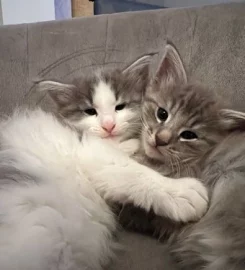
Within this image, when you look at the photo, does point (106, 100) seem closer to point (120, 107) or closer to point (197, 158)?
point (120, 107)

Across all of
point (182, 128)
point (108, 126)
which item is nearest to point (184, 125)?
point (182, 128)

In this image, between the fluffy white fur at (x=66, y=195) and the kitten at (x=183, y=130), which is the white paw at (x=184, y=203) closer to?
the fluffy white fur at (x=66, y=195)

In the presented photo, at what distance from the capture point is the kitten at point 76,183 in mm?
889

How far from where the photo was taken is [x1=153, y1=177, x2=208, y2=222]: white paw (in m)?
0.99

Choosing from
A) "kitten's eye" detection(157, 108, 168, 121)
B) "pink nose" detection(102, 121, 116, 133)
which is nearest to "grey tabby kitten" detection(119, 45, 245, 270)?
"kitten's eye" detection(157, 108, 168, 121)

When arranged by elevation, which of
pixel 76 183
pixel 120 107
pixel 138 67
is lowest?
pixel 76 183

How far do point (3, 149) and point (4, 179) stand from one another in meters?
0.16

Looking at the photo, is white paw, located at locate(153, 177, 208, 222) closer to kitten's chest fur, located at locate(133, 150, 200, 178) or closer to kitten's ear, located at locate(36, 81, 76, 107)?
kitten's chest fur, located at locate(133, 150, 200, 178)

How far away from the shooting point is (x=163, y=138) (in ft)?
3.83

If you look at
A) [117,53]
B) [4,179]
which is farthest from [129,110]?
[4,179]

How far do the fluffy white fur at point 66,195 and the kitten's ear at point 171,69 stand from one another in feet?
1.11

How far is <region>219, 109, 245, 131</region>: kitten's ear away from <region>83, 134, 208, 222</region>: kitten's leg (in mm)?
237

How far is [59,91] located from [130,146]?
341 mm

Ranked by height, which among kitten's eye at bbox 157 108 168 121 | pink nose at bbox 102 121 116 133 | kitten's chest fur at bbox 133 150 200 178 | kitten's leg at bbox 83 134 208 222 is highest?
kitten's eye at bbox 157 108 168 121
